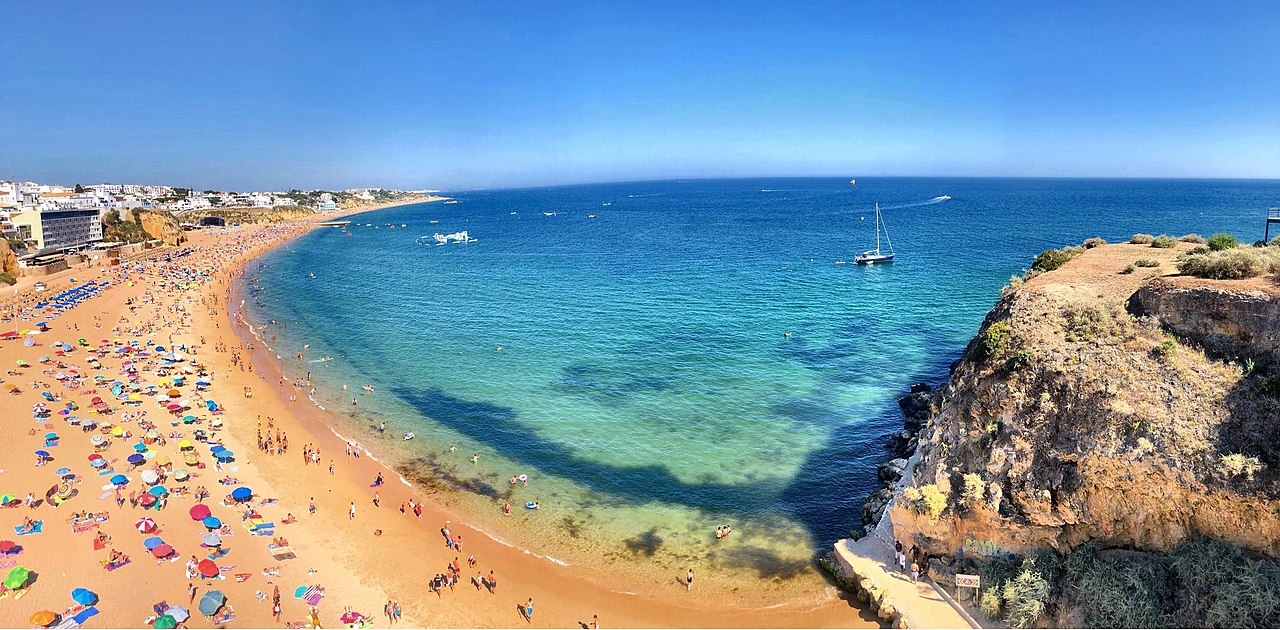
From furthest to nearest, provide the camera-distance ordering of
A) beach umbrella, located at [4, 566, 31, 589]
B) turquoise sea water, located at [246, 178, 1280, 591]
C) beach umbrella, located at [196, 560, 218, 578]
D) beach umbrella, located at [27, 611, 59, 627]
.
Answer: turquoise sea water, located at [246, 178, 1280, 591], beach umbrella, located at [196, 560, 218, 578], beach umbrella, located at [4, 566, 31, 589], beach umbrella, located at [27, 611, 59, 627]

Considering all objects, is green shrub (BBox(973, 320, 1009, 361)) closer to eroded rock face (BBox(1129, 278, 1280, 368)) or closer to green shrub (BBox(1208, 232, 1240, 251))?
eroded rock face (BBox(1129, 278, 1280, 368))

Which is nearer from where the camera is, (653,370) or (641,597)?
(641,597)

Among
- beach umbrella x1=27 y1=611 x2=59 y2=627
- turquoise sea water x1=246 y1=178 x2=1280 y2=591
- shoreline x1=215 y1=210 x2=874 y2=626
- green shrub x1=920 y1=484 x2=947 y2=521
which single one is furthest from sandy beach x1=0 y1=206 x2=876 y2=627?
green shrub x1=920 y1=484 x2=947 y2=521

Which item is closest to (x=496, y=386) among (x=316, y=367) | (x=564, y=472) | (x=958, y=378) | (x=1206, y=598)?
(x=564, y=472)

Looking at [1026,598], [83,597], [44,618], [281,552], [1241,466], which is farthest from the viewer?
[281,552]

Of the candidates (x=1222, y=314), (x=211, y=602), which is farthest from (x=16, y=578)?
(x=1222, y=314)

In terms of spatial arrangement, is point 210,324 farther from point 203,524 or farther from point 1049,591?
point 1049,591

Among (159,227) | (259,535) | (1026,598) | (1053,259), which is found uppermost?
(159,227)

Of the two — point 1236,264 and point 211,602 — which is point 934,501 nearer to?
point 1236,264
